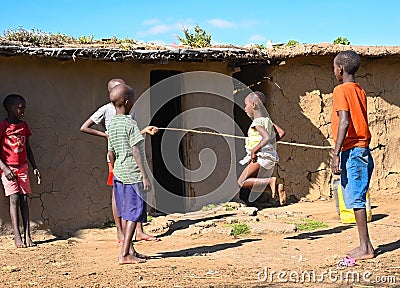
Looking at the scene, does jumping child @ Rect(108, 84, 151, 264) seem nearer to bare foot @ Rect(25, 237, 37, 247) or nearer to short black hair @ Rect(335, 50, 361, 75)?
bare foot @ Rect(25, 237, 37, 247)

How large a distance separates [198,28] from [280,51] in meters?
1.70

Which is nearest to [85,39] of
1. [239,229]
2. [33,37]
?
[33,37]

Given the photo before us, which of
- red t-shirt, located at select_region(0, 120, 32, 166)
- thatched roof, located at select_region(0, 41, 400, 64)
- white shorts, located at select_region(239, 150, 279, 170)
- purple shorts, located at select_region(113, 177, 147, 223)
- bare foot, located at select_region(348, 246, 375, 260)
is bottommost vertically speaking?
bare foot, located at select_region(348, 246, 375, 260)

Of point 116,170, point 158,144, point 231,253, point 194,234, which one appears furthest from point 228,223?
point 158,144

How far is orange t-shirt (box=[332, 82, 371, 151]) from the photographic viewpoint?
5.28 meters

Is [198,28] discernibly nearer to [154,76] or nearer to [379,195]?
[154,76]

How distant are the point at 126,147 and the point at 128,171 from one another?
210 mm

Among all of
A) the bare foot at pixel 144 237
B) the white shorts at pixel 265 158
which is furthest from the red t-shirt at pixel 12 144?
the white shorts at pixel 265 158

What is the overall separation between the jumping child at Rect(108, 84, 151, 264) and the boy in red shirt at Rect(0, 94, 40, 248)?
65.3 inches

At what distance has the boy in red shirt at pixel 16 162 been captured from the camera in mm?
6727

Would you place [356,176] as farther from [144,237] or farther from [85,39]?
[85,39]

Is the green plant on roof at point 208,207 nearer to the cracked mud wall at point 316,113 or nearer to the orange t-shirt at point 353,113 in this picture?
the cracked mud wall at point 316,113

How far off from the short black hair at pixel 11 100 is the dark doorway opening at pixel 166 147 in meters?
2.53

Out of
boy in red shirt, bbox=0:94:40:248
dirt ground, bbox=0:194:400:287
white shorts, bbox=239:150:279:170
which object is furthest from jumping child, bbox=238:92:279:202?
boy in red shirt, bbox=0:94:40:248
